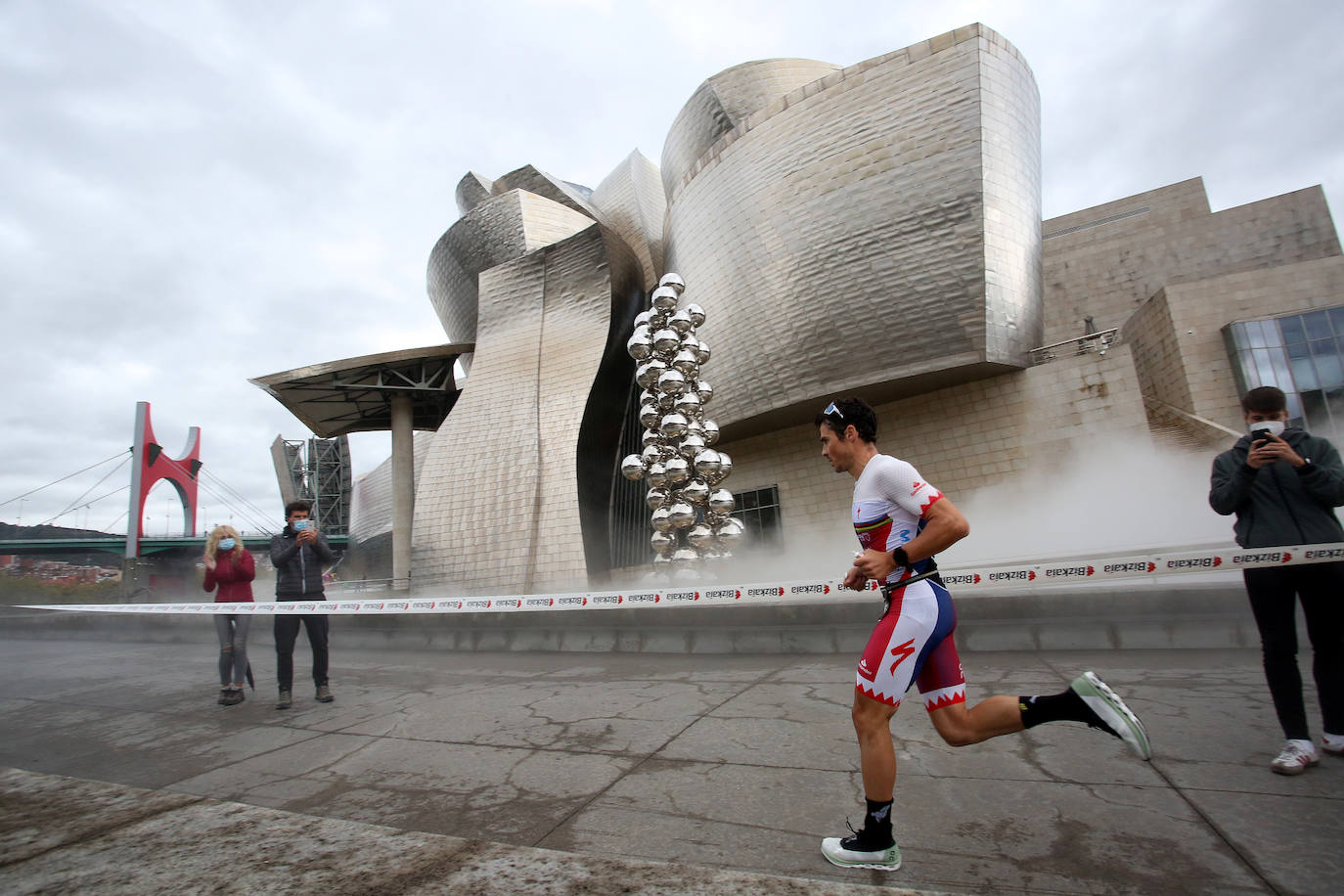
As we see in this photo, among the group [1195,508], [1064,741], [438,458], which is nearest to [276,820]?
[1064,741]

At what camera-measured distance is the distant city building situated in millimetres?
→ 10805

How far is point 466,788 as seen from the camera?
2207 mm

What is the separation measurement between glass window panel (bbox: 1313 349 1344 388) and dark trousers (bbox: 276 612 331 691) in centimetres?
1720

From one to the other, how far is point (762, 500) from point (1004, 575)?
11.5 m

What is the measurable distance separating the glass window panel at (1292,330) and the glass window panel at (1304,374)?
37 centimetres

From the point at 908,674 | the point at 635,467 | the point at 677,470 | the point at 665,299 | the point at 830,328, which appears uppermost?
the point at 830,328

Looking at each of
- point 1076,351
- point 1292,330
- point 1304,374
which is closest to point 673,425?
point 1076,351

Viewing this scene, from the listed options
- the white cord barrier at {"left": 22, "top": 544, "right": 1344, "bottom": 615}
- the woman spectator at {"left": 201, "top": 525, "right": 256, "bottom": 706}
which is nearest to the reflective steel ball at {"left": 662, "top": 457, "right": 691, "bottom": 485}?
the white cord barrier at {"left": 22, "top": 544, "right": 1344, "bottom": 615}

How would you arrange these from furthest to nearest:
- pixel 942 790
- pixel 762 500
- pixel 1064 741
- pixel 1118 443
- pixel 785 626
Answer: pixel 762 500
pixel 1118 443
pixel 785 626
pixel 1064 741
pixel 942 790

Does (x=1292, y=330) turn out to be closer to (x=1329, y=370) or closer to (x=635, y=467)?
(x=1329, y=370)

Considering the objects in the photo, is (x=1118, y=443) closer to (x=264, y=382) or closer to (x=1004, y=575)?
(x=1004, y=575)

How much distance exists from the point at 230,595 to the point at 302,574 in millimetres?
677

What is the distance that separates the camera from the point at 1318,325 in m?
12.4

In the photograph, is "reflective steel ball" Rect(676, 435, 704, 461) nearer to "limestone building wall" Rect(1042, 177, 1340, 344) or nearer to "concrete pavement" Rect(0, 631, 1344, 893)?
"concrete pavement" Rect(0, 631, 1344, 893)
